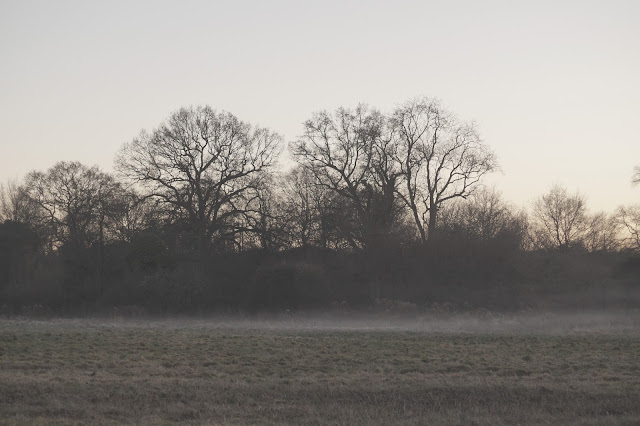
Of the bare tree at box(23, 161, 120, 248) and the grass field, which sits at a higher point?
the bare tree at box(23, 161, 120, 248)

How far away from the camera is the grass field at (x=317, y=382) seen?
527 inches

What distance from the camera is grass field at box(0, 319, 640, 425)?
1338 cm

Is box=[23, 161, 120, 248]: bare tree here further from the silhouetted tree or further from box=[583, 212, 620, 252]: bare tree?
box=[583, 212, 620, 252]: bare tree

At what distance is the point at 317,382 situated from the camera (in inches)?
626

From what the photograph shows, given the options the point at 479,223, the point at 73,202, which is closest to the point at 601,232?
the point at 479,223

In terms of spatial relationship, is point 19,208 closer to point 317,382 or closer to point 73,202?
point 73,202

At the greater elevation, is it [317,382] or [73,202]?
[73,202]

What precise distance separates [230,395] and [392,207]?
3665 centimetres

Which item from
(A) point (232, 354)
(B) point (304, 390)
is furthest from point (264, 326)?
(B) point (304, 390)

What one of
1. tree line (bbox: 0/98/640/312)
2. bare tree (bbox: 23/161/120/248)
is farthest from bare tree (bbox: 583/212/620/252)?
bare tree (bbox: 23/161/120/248)

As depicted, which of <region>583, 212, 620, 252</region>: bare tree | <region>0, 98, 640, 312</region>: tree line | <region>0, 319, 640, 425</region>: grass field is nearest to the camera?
<region>0, 319, 640, 425</region>: grass field

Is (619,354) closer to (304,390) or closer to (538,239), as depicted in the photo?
(304,390)

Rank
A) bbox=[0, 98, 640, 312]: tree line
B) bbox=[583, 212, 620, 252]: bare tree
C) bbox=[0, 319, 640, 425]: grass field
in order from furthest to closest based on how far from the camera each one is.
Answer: bbox=[583, 212, 620, 252]: bare tree
bbox=[0, 98, 640, 312]: tree line
bbox=[0, 319, 640, 425]: grass field

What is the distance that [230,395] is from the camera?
14.8 metres
